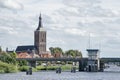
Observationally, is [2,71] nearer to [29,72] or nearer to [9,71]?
[9,71]

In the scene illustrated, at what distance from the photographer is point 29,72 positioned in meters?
183

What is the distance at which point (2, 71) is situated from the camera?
19438 centimetres

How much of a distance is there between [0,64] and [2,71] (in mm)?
2758

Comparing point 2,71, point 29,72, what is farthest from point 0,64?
point 29,72

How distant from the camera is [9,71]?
19625cm

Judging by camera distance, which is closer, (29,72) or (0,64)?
(29,72)

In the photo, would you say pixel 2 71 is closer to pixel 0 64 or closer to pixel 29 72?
pixel 0 64

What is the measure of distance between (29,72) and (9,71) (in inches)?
623

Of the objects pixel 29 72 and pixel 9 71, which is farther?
pixel 9 71

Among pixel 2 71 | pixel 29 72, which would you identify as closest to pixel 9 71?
pixel 2 71

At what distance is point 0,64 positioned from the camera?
19500 centimetres

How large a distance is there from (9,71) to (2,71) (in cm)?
306

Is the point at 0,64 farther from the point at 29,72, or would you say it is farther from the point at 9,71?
the point at 29,72
